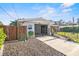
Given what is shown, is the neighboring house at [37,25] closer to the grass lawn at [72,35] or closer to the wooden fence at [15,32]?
the wooden fence at [15,32]

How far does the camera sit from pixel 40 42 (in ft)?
38.9

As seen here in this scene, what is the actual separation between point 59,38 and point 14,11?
3.13 m

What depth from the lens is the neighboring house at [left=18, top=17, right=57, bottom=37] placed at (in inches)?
471

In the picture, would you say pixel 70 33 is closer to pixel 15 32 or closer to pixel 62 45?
pixel 62 45

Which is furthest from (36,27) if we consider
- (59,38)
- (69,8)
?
(69,8)

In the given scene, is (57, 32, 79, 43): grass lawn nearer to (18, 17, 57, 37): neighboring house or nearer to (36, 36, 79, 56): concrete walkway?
(36, 36, 79, 56): concrete walkway

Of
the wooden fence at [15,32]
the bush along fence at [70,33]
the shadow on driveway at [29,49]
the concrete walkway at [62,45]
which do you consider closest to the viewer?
the shadow on driveway at [29,49]

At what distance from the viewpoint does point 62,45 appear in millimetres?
11523

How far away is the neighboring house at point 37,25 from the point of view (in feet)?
39.2

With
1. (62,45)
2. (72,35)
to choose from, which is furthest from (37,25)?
(72,35)

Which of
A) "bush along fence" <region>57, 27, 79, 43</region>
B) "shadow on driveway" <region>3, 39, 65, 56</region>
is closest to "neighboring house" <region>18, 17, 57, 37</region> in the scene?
"shadow on driveway" <region>3, 39, 65, 56</region>

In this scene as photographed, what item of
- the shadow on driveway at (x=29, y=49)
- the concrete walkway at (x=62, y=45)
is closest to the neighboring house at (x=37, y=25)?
the concrete walkway at (x=62, y=45)

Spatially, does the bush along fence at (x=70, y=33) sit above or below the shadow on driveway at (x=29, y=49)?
above

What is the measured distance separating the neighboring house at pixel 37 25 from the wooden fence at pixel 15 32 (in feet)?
1.18
